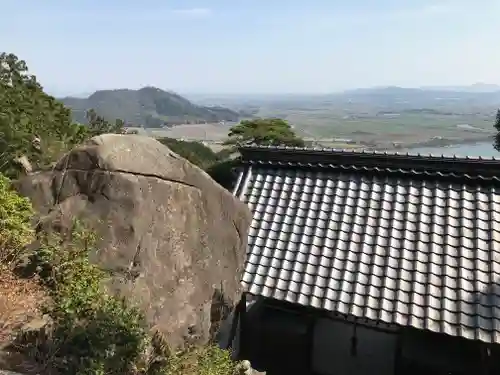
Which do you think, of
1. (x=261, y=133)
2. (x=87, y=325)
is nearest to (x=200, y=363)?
(x=87, y=325)

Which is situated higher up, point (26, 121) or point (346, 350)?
point (26, 121)

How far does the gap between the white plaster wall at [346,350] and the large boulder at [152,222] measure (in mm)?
1967

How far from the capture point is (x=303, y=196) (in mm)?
7863

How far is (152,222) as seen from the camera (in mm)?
5207

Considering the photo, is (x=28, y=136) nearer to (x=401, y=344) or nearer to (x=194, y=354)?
(x=194, y=354)

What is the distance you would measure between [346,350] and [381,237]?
1979 millimetres

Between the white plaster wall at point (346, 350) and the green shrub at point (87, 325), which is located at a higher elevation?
the green shrub at point (87, 325)

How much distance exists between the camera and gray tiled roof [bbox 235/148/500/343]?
5.95 m

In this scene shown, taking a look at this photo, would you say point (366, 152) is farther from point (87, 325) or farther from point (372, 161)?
point (87, 325)

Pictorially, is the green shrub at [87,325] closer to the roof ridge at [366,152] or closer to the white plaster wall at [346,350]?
the white plaster wall at [346,350]

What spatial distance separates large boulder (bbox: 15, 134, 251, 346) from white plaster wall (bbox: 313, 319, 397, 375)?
1.97 meters

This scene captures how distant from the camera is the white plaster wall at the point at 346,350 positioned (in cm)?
688

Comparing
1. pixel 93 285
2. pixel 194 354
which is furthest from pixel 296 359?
pixel 93 285

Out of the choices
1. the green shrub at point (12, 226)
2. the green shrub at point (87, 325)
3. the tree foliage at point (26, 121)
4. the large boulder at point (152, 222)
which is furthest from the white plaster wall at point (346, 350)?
the tree foliage at point (26, 121)
